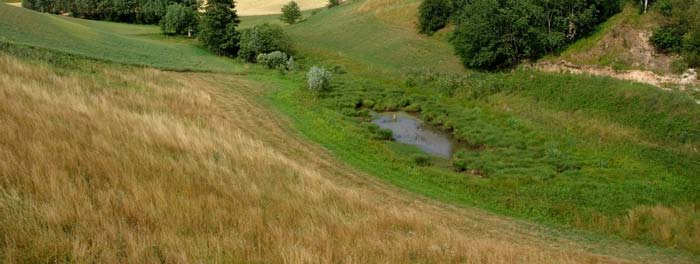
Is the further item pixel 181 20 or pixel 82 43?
pixel 181 20

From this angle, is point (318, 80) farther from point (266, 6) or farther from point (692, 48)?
point (266, 6)

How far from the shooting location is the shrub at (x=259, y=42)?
4391 cm

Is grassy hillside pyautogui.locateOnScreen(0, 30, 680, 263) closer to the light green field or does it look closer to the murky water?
the light green field

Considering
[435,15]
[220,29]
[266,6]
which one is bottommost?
[220,29]

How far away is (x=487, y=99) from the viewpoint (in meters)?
30.1

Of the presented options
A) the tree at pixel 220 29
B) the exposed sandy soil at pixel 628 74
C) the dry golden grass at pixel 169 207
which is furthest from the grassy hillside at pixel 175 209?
the tree at pixel 220 29

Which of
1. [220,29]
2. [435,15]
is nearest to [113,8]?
[220,29]

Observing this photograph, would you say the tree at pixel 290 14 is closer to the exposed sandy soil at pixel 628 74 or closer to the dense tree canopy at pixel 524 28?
the dense tree canopy at pixel 524 28

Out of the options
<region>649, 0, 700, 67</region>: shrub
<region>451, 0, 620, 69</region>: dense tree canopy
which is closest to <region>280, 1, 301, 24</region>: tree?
<region>451, 0, 620, 69</region>: dense tree canopy

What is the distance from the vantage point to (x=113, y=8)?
239 ft

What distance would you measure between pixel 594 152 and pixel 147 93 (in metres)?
19.9

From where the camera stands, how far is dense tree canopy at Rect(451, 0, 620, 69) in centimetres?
3731

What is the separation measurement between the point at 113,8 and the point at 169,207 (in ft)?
256

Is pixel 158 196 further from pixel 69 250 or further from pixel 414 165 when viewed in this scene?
pixel 414 165
